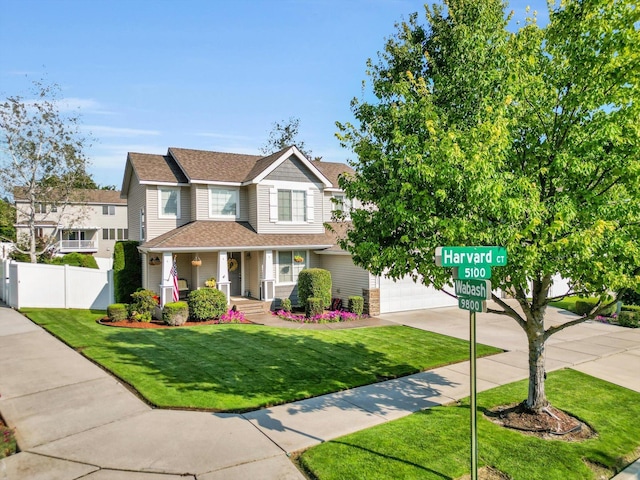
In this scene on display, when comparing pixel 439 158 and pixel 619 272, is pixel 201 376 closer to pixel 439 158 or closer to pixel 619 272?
pixel 439 158

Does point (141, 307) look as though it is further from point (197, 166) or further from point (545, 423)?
point (545, 423)

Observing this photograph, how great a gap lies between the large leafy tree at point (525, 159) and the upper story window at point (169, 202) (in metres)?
14.6

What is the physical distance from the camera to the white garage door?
19312 millimetres

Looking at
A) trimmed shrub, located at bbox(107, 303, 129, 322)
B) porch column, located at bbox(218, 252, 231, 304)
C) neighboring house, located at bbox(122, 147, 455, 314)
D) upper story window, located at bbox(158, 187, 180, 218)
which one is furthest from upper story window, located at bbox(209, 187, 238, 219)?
trimmed shrub, located at bbox(107, 303, 129, 322)

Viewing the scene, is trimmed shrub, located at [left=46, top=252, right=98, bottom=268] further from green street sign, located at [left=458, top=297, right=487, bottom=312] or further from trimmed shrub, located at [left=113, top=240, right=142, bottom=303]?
green street sign, located at [left=458, top=297, right=487, bottom=312]

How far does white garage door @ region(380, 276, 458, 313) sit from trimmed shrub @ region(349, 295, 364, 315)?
3.63 ft

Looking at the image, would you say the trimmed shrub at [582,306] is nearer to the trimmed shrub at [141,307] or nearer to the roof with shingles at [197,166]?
the roof with shingles at [197,166]

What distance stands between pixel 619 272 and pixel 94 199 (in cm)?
5155

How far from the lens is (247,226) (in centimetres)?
2106

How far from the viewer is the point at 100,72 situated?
44.0 feet

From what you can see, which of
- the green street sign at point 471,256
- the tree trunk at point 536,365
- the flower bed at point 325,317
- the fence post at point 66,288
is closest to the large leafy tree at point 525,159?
the tree trunk at point 536,365

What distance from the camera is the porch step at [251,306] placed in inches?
747

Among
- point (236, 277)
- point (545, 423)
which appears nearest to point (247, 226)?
point (236, 277)

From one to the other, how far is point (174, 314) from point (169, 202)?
649 centimetres
